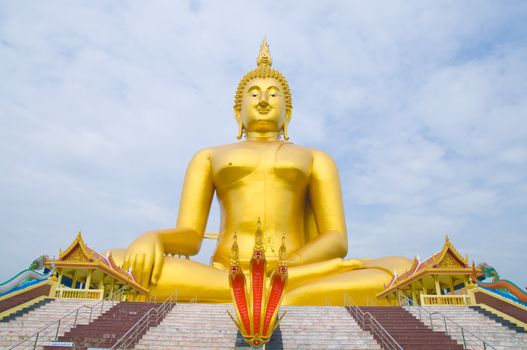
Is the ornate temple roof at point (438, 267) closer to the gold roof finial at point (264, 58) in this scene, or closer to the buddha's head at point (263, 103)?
the buddha's head at point (263, 103)

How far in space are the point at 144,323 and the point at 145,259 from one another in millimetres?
2987

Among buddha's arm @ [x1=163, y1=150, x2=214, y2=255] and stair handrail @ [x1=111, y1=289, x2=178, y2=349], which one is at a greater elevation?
buddha's arm @ [x1=163, y1=150, x2=214, y2=255]

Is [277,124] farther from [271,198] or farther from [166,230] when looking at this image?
[166,230]

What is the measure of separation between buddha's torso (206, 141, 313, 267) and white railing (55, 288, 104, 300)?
3.42 meters

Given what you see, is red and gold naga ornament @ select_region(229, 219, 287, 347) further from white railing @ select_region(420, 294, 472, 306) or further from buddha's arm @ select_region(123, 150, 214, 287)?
buddha's arm @ select_region(123, 150, 214, 287)

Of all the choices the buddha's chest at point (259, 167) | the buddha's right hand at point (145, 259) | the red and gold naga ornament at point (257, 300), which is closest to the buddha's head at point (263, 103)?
the buddha's chest at point (259, 167)

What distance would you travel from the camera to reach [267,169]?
492 inches

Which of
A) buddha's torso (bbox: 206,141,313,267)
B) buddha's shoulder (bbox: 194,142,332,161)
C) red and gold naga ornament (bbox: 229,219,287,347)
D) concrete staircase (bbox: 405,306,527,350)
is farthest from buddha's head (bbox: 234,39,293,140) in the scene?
red and gold naga ornament (bbox: 229,219,287,347)

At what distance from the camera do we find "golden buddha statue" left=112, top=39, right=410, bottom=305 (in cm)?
996

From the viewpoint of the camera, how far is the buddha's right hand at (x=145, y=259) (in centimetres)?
976

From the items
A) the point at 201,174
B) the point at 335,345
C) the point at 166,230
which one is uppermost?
the point at 201,174

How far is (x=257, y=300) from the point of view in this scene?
18.1 feet

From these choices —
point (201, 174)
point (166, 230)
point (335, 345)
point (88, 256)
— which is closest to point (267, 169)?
point (201, 174)

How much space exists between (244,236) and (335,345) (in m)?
5.78
